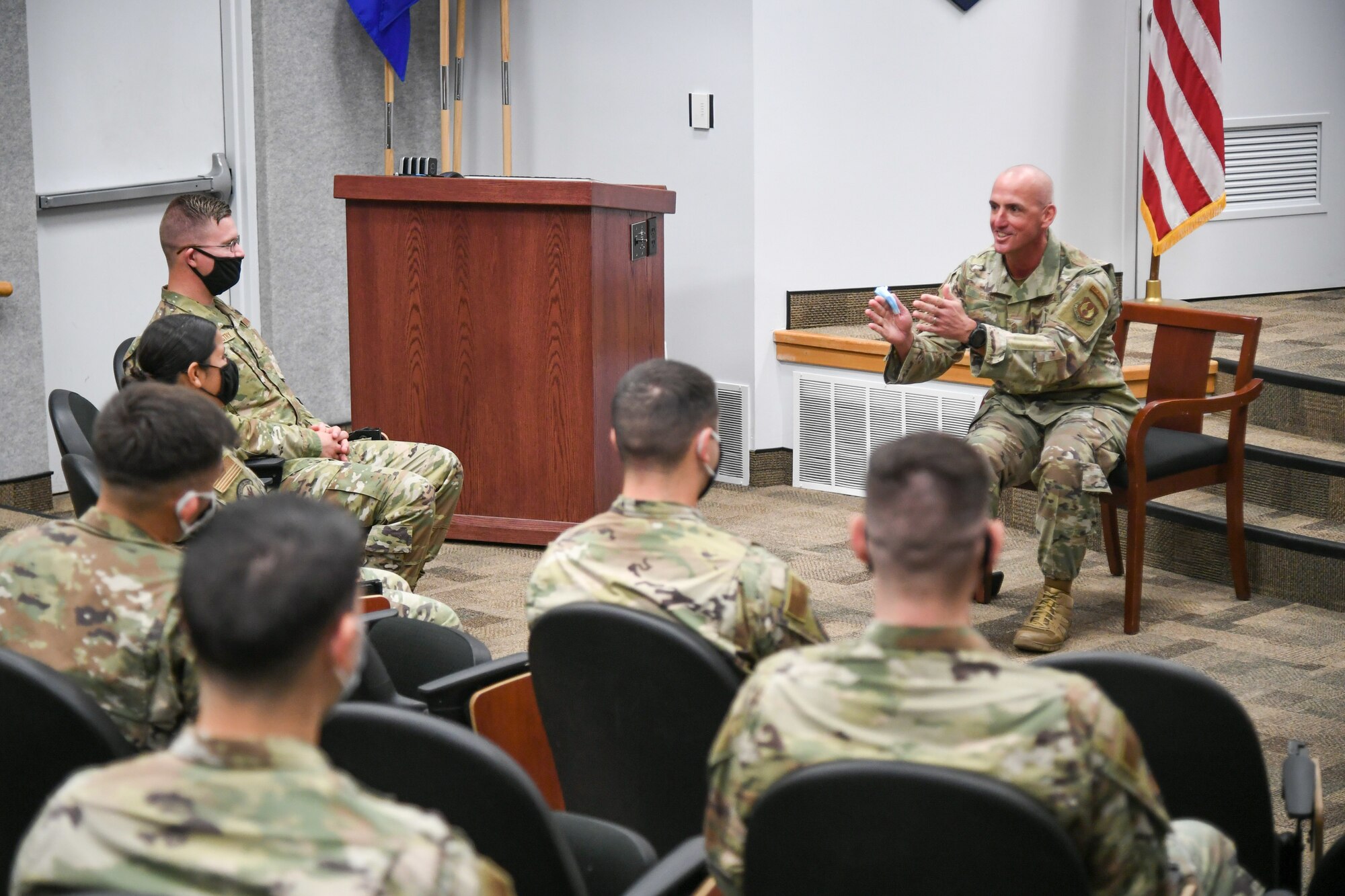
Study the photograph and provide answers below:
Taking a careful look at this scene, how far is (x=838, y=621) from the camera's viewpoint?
13.0 feet

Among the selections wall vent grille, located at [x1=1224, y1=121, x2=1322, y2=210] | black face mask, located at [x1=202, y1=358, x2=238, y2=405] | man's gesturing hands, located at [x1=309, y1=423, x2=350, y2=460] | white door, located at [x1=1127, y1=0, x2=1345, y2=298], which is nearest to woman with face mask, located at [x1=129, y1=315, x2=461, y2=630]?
black face mask, located at [x1=202, y1=358, x2=238, y2=405]

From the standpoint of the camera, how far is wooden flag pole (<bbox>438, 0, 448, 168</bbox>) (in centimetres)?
582

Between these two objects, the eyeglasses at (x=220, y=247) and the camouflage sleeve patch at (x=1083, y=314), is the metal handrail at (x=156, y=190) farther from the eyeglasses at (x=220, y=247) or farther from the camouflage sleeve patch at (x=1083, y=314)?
the camouflage sleeve patch at (x=1083, y=314)

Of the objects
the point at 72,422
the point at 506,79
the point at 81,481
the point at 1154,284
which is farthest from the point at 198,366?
the point at 1154,284

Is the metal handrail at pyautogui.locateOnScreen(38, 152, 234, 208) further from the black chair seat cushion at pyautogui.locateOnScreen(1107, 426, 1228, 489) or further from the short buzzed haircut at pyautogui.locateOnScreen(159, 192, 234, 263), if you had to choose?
the black chair seat cushion at pyautogui.locateOnScreen(1107, 426, 1228, 489)

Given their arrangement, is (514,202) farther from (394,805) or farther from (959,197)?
(394,805)

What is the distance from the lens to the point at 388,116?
5.99m

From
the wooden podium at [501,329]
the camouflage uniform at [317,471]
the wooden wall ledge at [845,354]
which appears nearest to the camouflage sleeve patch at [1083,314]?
the wooden wall ledge at [845,354]

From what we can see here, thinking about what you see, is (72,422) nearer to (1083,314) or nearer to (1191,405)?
(1083,314)

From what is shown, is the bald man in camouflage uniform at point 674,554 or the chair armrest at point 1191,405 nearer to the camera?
the bald man in camouflage uniform at point 674,554

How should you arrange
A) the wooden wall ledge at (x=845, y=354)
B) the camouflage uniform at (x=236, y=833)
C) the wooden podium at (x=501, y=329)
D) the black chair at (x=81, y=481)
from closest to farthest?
the camouflage uniform at (x=236, y=833)
the black chair at (x=81, y=481)
the wooden podium at (x=501, y=329)
the wooden wall ledge at (x=845, y=354)

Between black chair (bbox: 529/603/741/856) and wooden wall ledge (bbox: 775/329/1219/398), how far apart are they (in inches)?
129

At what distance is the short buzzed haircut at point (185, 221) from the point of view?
360 centimetres

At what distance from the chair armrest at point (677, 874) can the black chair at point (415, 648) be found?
97 centimetres
